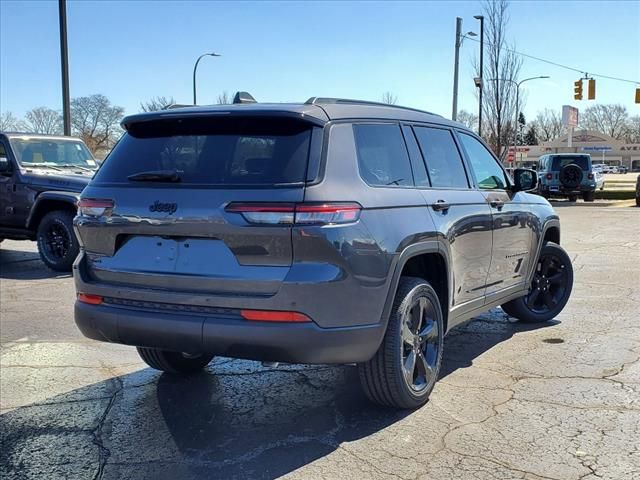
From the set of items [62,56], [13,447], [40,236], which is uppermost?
[62,56]

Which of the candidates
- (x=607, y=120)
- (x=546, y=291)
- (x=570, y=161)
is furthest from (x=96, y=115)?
(x=607, y=120)

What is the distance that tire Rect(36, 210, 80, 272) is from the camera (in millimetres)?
9641

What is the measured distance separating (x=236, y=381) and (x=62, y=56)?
13025mm

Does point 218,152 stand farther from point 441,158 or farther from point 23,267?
point 23,267

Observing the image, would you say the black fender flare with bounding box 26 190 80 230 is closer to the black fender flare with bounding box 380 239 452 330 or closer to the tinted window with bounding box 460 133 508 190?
the tinted window with bounding box 460 133 508 190

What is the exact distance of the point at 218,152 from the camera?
3.57 metres

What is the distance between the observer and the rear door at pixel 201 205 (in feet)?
10.7

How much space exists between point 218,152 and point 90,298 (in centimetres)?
116

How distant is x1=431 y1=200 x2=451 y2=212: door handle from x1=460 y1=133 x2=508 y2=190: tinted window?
856mm

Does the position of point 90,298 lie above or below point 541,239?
below

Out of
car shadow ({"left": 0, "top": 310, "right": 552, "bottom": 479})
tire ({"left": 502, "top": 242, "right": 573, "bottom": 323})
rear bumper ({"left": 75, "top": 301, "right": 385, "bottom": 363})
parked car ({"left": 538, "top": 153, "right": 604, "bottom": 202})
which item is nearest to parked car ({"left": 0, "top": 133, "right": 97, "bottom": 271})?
car shadow ({"left": 0, "top": 310, "right": 552, "bottom": 479})

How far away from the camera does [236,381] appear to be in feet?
15.4

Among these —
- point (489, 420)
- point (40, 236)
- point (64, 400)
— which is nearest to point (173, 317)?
point (64, 400)

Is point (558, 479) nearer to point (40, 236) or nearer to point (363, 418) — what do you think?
point (363, 418)
